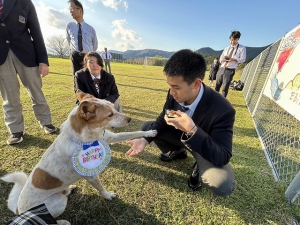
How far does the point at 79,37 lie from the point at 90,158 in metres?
3.59

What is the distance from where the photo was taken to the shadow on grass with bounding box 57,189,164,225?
6.20 ft

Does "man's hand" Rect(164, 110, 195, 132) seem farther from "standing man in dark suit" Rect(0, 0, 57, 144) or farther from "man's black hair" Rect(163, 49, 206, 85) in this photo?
"standing man in dark suit" Rect(0, 0, 57, 144)

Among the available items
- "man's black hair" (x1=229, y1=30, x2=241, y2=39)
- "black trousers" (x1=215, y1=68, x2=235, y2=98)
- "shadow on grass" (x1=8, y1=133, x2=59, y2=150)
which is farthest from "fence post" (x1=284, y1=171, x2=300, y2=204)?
"man's black hair" (x1=229, y1=30, x2=241, y2=39)

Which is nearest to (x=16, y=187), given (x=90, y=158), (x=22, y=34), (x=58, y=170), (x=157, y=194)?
(x=58, y=170)

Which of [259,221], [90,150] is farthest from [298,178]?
[90,150]

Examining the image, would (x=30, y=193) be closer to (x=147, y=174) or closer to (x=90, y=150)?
(x=90, y=150)

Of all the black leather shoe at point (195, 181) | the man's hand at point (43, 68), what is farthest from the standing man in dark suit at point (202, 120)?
the man's hand at point (43, 68)

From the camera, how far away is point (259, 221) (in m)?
1.94

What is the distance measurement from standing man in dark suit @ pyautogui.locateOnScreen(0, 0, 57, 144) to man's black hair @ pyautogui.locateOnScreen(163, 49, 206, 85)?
2.64 metres

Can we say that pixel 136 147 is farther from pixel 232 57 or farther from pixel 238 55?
pixel 238 55

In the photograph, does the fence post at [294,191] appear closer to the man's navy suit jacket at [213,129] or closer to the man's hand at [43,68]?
the man's navy suit jacket at [213,129]

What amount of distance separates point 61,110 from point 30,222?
433 cm

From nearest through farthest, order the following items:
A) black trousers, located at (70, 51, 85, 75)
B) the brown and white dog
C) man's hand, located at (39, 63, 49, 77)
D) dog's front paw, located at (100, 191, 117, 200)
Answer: the brown and white dog, dog's front paw, located at (100, 191, 117, 200), man's hand, located at (39, 63, 49, 77), black trousers, located at (70, 51, 85, 75)

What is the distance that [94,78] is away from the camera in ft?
11.6
